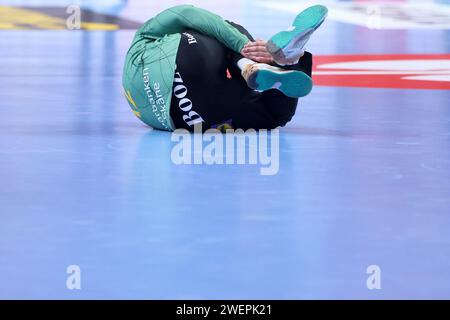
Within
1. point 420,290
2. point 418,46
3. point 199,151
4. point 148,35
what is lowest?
point 420,290

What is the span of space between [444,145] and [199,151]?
1.06 m

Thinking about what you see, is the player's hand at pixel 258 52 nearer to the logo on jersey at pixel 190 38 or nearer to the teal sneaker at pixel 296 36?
the teal sneaker at pixel 296 36

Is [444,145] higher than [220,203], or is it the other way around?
[444,145]

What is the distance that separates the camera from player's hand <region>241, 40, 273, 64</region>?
4.65 metres

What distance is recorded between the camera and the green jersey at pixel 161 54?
4.86 meters

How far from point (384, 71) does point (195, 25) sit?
9.77 ft

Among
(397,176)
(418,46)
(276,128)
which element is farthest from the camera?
(418,46)

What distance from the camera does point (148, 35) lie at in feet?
16.8

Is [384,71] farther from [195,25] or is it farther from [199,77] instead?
[199,77]

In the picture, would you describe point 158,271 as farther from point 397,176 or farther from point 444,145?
point 444,145

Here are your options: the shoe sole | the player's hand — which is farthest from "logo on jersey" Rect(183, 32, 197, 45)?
the shoe sole

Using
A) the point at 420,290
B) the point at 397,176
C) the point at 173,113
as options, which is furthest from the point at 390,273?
the point at 173,113

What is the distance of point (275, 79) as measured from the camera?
14.9 ft

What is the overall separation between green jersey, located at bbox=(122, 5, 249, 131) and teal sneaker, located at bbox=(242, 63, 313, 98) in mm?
277
